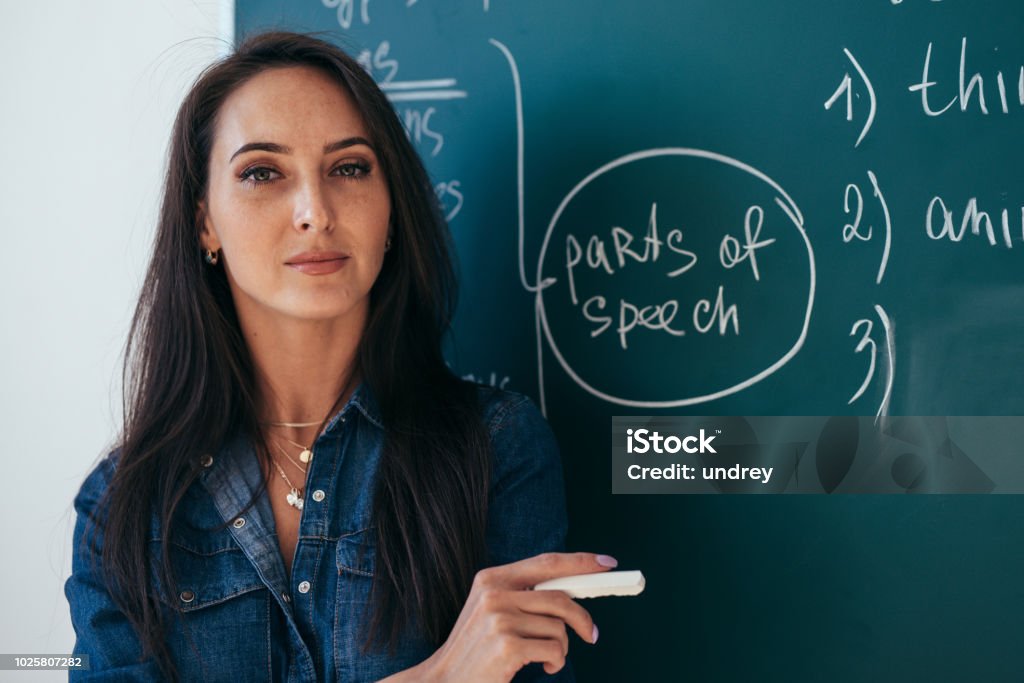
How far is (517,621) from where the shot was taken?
3.68ft

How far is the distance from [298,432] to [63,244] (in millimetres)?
793

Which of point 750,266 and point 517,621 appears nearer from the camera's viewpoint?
point 517,621

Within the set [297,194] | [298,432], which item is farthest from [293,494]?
[297,194]

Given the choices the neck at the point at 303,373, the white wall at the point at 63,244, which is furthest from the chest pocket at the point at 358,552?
the white wall at the point at 63,244

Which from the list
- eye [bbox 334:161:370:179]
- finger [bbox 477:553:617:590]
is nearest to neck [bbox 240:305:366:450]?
eye [bbox 334:161:370:179]

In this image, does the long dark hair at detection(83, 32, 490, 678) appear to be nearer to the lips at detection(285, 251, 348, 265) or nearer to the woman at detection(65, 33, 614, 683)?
the woman at detection(65, 33, 614, 683)

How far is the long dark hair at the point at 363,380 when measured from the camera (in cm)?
133

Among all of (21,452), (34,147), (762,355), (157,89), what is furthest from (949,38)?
(21,452)

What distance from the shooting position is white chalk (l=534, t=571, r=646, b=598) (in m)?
1.03

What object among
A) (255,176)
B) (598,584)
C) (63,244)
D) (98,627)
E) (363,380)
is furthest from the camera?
(63,244)

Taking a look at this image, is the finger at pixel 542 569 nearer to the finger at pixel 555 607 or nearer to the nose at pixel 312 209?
the finger at pixel 555 607

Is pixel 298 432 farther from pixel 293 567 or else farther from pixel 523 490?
pixel 523 490

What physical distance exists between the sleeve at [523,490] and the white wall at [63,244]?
36.8 inches

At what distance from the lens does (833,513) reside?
1.48 meters
